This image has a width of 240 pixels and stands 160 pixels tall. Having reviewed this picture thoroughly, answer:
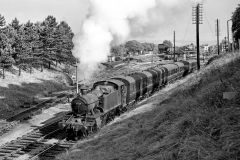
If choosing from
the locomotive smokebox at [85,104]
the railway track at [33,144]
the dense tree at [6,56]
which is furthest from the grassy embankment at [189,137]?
the dense tree at [6,56]

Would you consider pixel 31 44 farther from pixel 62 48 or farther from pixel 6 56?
pixel 62 48

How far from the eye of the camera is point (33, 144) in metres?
20.5

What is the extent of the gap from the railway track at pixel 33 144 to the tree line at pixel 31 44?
63.3 feet

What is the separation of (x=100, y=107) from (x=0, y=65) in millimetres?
29404

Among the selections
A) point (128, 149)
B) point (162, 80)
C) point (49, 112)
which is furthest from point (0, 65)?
point (128, 149)

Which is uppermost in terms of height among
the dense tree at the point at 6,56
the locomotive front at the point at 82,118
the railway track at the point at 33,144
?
the dense tree at the point at 6,56

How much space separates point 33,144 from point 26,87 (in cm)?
2901

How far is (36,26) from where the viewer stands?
6359 cm

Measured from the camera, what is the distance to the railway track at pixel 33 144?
739 inches

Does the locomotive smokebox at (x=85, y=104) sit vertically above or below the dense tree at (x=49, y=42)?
below

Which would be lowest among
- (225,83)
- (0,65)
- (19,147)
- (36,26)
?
(19,147)

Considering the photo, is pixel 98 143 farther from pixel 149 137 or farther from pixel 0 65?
pixel 0 65

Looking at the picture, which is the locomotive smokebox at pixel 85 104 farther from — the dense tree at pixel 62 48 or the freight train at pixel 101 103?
the dense tree at pixel 62 48

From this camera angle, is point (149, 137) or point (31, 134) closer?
point (149, 137)
